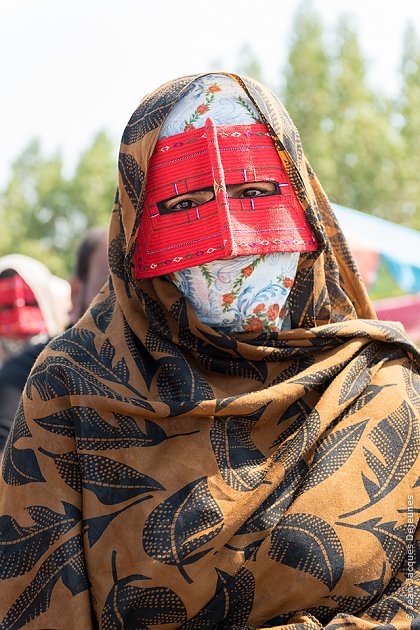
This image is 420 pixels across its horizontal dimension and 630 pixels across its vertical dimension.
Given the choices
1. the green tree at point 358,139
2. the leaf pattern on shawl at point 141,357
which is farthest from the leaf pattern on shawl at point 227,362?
the green tree at point 358,139

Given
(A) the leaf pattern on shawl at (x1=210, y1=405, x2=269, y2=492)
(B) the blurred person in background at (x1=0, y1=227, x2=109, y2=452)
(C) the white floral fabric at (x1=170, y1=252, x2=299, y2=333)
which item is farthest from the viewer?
(B) the blurred person in background at (x1=0, y1=227, x2=109, y2=452)

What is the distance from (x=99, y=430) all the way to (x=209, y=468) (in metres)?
0.26

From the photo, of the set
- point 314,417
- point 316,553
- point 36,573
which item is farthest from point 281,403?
point 36,573

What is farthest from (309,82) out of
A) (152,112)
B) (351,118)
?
(152,112)

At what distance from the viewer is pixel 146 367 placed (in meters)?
1.96

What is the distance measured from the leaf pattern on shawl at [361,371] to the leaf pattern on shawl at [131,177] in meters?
0.64

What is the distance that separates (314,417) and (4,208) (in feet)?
118

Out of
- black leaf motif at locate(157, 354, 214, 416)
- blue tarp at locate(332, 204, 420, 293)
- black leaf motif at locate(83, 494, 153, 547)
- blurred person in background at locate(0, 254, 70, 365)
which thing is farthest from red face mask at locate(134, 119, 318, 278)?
blue tarp at locate(332, 204, 420, 293)

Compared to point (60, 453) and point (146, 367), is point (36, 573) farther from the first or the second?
point (146, 367)

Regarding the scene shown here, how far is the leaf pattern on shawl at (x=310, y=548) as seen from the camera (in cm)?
175

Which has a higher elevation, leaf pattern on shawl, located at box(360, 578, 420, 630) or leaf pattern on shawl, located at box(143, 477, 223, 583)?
leaf pattern on shawl, located at box(143, 477, 223, 583)

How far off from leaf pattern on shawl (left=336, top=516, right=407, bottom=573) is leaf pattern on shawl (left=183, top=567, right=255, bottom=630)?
0.77 feet

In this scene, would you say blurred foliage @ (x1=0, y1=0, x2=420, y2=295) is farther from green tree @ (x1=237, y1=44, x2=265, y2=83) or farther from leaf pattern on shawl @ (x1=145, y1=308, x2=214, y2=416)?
leaf pattern on shawl @ (x1=145, y1=308, x2=214, y2=416)

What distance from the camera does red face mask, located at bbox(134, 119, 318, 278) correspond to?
6.31ft
